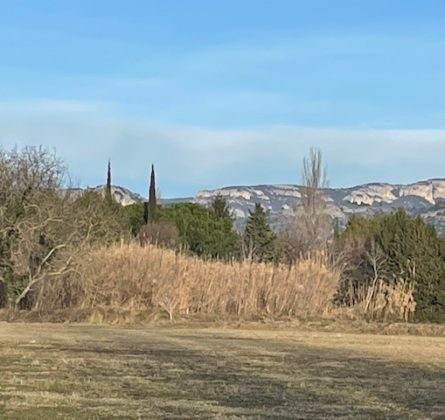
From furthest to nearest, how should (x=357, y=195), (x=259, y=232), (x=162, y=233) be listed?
1. (x=357, y=195)
2. (x=259, y=232)
3. (x=162, y=233)

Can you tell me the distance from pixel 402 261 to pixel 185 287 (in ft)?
38.6

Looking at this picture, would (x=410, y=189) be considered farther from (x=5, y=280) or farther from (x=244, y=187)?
(x=5, y=280)

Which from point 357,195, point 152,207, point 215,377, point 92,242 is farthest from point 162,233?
point 357,195

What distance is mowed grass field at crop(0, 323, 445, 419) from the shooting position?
14.4m

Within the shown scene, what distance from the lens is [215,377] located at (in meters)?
19.8

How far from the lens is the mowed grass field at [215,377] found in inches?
566

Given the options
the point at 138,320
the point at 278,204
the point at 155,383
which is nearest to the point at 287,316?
the point at 138,320

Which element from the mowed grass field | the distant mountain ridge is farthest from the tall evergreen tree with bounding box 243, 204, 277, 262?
the distant mountain ridge

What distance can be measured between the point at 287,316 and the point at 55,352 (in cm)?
2163

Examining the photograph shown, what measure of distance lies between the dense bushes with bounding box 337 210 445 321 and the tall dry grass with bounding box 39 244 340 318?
3.20 m

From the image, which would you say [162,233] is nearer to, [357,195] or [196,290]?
[196,290]

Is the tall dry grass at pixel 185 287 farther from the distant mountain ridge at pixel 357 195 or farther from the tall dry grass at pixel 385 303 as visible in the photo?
the distant mountain ridge at pixel 357 195

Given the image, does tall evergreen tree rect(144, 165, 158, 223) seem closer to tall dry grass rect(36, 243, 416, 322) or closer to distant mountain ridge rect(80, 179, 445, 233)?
tall dry grass rect(36, 243, 416, 322)

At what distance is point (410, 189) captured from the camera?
186m
